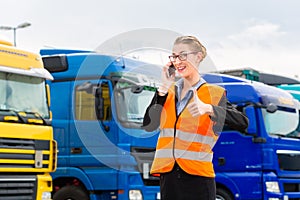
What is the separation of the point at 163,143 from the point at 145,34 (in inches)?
30.4

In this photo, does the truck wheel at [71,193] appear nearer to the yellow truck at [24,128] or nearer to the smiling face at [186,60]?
the yellow truck at [24,128]

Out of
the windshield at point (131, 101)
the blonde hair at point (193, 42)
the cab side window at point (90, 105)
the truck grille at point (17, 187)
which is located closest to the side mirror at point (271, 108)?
the windshield at point (131, 101)

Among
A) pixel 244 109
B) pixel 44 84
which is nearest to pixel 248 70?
pixel 244 109

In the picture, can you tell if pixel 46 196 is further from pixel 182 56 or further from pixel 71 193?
pixel 182 56

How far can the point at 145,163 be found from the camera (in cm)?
923

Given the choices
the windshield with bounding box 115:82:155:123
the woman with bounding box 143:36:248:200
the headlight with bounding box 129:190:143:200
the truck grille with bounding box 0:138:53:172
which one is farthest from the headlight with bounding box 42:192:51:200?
the woman with bounding box 143:36:248:200

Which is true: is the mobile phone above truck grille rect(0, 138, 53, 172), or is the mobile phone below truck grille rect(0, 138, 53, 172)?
below

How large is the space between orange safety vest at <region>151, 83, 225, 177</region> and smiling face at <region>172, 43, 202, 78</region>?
0.54 ft

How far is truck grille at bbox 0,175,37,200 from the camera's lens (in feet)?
24.8

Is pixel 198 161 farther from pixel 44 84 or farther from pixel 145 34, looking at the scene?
pixel 44 84

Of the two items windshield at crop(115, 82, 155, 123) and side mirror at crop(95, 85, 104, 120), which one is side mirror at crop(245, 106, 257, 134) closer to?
windshield at crop(115, 82, 155, 123)

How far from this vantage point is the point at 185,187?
11.3ft

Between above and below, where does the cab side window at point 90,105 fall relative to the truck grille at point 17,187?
above

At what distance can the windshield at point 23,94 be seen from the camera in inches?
304
